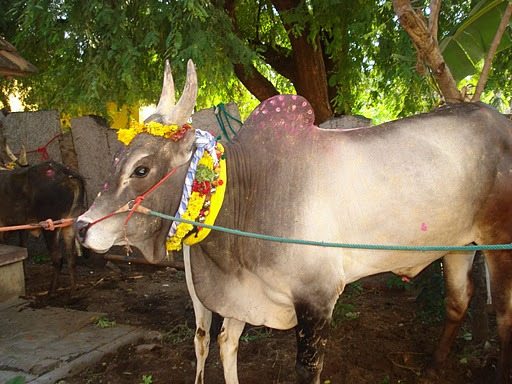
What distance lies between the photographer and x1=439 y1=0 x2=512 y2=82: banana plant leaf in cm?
394

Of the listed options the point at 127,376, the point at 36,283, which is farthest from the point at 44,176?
the point at 127,376

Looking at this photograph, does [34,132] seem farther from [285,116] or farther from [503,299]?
[503,299]

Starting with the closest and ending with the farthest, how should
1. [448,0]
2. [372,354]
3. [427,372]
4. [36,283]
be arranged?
[427,372], [372,354], [448,0], [36,283]

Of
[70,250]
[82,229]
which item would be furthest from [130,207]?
[70,250]

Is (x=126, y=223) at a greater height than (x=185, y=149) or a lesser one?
lesser

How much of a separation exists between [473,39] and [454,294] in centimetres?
207

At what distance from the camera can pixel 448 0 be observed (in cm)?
486

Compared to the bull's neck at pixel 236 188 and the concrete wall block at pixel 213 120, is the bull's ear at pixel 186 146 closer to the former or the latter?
the bull's neck at pixel 236 188

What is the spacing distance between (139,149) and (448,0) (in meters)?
3.69

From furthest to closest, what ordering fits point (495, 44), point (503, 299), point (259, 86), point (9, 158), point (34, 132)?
Answer: point (34, 132) < point (259, 86) < point (9, 158) < point (495, 44) < point (503, 299)

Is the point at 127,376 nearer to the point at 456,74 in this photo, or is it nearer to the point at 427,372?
the point at 427,372

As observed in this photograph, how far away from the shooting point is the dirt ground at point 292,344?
352 cm

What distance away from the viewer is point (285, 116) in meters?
2.75

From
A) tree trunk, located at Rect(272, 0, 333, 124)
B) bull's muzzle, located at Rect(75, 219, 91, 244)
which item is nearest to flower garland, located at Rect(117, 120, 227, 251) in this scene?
bull's muzzle, located at Rect(75, 219, 91, 244)
